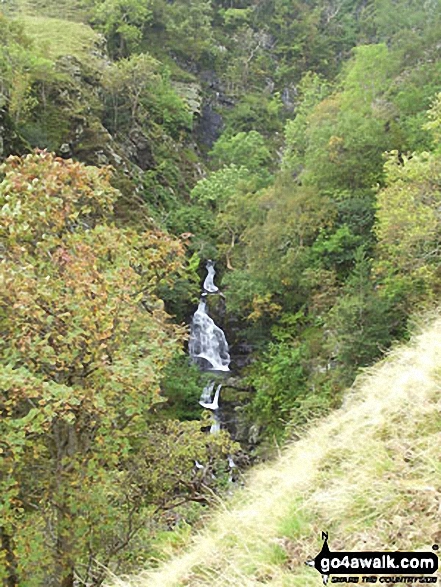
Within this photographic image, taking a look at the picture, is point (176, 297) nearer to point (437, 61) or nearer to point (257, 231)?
point (257, 231)

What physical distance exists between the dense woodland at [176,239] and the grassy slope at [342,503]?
129 cm

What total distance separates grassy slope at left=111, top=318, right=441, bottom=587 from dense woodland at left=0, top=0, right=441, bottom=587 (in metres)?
1.29

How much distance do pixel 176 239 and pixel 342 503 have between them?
17.6 feet

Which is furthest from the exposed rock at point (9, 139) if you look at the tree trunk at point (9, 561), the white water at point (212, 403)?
the tree trunk at point (9, 561)

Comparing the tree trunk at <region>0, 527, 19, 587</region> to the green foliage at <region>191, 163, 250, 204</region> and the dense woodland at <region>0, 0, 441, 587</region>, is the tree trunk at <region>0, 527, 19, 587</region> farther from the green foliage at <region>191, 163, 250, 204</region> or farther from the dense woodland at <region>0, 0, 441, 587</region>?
the green foliage at <region>191, 163, 250, 204</region>

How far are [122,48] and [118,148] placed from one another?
19604mm

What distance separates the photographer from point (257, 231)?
917 inches

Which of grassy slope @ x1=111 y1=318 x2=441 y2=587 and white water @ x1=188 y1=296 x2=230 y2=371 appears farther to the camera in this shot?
white water @ x1=188 y1=296 x2=230 y2=371

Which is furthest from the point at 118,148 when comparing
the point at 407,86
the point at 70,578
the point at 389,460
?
the point at 389,460

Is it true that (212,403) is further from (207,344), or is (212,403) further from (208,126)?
(208,126)

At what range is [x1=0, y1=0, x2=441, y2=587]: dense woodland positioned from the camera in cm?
577

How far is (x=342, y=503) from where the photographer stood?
3.32 metres

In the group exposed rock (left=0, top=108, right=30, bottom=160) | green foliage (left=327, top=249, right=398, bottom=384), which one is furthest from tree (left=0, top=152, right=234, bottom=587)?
exposed rock (left=0, top=108, right=30, bottom=160)

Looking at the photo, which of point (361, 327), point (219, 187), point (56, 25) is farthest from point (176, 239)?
point (56, 25)
